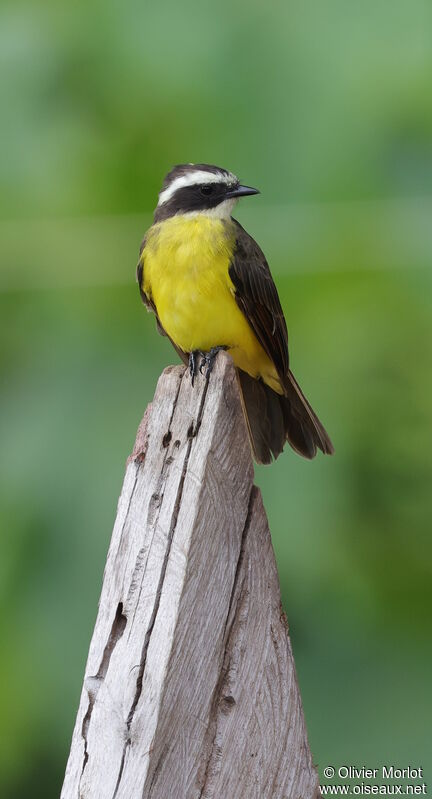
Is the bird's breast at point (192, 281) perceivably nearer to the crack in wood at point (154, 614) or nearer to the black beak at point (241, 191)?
the black beak at point (241, 191)

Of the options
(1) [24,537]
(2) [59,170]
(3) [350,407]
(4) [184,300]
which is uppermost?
(2) [59,170]

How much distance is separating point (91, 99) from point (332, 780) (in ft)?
8.81

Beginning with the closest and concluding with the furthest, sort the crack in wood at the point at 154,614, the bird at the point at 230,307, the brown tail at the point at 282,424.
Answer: the crack in wood at the point at 154,614, the brown tail at the point at 282,424, the bird at the point at 230,307

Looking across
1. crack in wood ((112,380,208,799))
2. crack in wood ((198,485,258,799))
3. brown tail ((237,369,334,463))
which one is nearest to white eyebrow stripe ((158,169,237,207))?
brown tail ((237,369,334,463))

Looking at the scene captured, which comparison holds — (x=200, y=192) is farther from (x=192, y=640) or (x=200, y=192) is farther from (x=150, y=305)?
(x=192, y=640)

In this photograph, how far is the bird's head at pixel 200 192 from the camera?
159 inches

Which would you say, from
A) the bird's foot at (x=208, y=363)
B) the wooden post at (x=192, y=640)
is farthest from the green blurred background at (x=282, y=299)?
the wooden post at (x=192, y=640)

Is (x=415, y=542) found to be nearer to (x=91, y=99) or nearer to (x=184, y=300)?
(x=184, y=300)

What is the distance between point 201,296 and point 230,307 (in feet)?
0.37

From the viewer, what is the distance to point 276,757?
6.97 feet

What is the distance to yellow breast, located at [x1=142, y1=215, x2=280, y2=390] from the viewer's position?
147 inches

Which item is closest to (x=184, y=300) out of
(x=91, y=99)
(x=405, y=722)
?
(x=91, y=99)

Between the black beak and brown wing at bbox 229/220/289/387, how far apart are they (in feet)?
0.96

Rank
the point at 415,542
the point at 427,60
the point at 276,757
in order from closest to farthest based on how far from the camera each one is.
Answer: the point at 276,757 < the point at 415,542 < the point at 427,60
